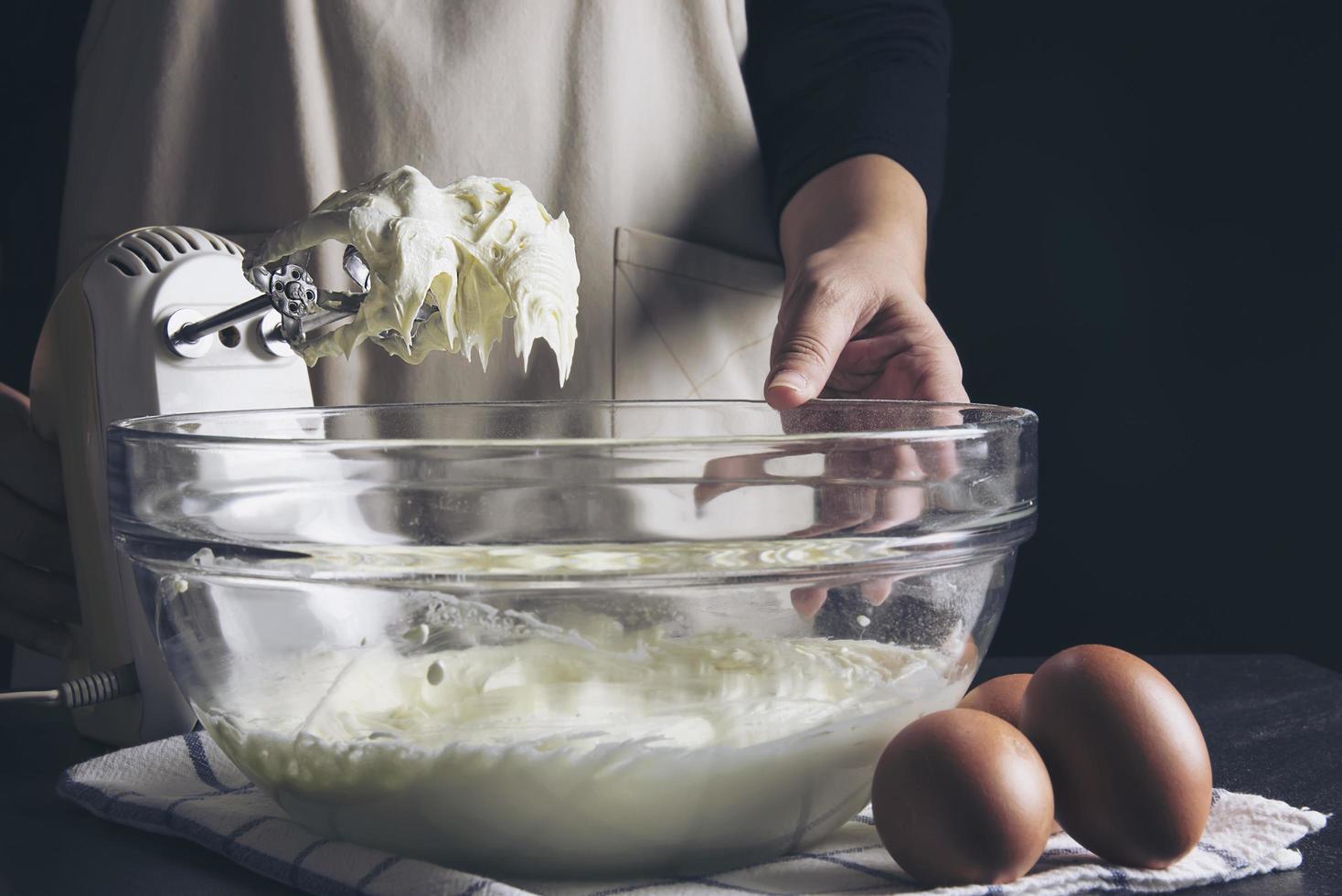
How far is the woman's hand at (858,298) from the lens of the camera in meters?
0.86

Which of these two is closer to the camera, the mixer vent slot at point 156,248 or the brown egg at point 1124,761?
the brown egg at point 1124,761

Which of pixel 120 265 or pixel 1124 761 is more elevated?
pixel 120 265

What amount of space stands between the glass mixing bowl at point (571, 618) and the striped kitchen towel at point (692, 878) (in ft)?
0.05

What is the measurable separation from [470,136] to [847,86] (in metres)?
0.38

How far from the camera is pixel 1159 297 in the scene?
1.88 meters

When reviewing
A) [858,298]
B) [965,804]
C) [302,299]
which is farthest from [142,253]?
[965,804]

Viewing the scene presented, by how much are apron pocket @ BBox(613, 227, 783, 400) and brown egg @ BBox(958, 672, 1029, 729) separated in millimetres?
617

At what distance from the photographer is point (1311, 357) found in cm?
185

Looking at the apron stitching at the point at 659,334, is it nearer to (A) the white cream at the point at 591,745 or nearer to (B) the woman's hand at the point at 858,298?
(B) the woman's hand at the point at 858,298

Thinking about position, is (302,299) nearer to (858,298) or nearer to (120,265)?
(120,265)

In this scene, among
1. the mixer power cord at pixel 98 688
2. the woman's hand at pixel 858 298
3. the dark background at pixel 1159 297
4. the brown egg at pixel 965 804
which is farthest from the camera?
the dark background at pixel 1159 297

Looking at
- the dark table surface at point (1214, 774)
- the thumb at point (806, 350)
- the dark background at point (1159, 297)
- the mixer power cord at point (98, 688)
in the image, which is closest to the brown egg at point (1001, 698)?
the dark table surface at point (1214, 774)

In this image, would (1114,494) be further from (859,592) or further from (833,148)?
(859,592)

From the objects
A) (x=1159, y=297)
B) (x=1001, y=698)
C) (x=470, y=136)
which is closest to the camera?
(x=1001, y=698)
